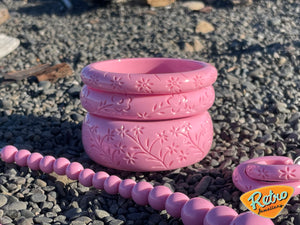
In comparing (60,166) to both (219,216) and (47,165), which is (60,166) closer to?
(47,165)

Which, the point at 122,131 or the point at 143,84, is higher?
the point at 143,84

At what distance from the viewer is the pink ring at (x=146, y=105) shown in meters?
2.72

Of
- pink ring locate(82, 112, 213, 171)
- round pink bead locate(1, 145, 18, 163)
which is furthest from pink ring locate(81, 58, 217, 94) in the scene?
round pink bead locate(1, 145, 18, 163)

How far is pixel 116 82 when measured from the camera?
270 centimetres

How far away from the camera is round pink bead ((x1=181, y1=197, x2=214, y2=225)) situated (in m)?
2.17

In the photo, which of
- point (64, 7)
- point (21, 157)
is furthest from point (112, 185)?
point (64, 7)

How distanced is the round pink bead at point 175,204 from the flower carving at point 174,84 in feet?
2.32

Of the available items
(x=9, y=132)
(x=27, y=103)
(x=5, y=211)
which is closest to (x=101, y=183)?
(x=5, y=211)

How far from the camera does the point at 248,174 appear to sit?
259 cm

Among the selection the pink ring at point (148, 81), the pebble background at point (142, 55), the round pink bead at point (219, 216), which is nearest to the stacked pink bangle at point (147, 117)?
the pink ring at point (148, 81)

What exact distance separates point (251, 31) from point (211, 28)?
0.60m

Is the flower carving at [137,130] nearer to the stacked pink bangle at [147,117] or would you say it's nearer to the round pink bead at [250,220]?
the stacked pink bangle at [147,117]

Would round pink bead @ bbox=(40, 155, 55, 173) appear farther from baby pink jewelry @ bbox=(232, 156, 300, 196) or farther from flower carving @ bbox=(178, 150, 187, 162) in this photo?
baby pink jewelry @ bbox=(232, 156, 300, 196)

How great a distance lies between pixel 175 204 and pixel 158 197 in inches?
5.1
